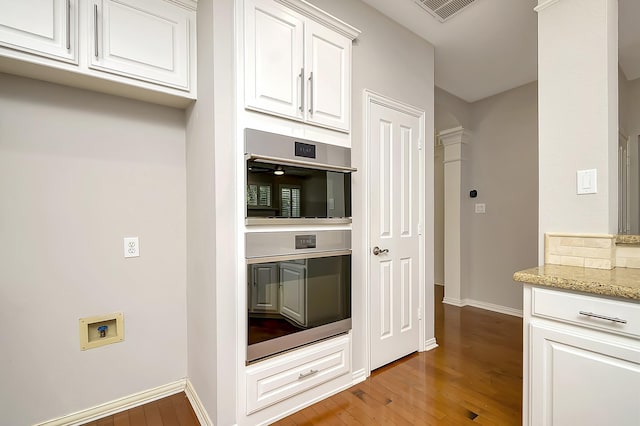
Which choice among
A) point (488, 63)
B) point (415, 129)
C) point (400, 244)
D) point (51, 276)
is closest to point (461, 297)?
point (400, 244)

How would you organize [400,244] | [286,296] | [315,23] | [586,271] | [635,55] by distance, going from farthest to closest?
[635,55], [400,244], [315,23], [286,296], [586,271]

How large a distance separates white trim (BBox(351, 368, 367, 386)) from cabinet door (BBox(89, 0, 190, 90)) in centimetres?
223

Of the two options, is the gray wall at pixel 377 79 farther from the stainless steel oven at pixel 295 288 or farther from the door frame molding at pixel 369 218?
the stainless steel oven at pixel 295 288

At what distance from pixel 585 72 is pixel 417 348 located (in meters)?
2.30

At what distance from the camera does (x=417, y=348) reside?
8.53 ft

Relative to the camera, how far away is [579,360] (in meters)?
1.19

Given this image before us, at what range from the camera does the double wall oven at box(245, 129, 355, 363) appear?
1.59 meters

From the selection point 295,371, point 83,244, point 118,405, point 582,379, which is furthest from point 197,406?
point 582,379

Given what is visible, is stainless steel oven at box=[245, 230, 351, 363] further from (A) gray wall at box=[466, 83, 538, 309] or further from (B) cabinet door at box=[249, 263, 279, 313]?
(A) gray wall at box=[466, 83, 538, 309]

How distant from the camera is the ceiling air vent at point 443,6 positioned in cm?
218

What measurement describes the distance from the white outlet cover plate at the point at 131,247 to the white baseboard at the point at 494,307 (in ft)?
13.2

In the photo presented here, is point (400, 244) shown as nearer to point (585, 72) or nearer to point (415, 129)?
point (415, 129)

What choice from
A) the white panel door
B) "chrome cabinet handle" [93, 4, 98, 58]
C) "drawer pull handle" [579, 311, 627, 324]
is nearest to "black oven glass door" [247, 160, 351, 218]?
the white panel door

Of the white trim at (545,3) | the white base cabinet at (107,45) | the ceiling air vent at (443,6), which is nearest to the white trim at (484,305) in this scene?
the white trim at (545,3)
